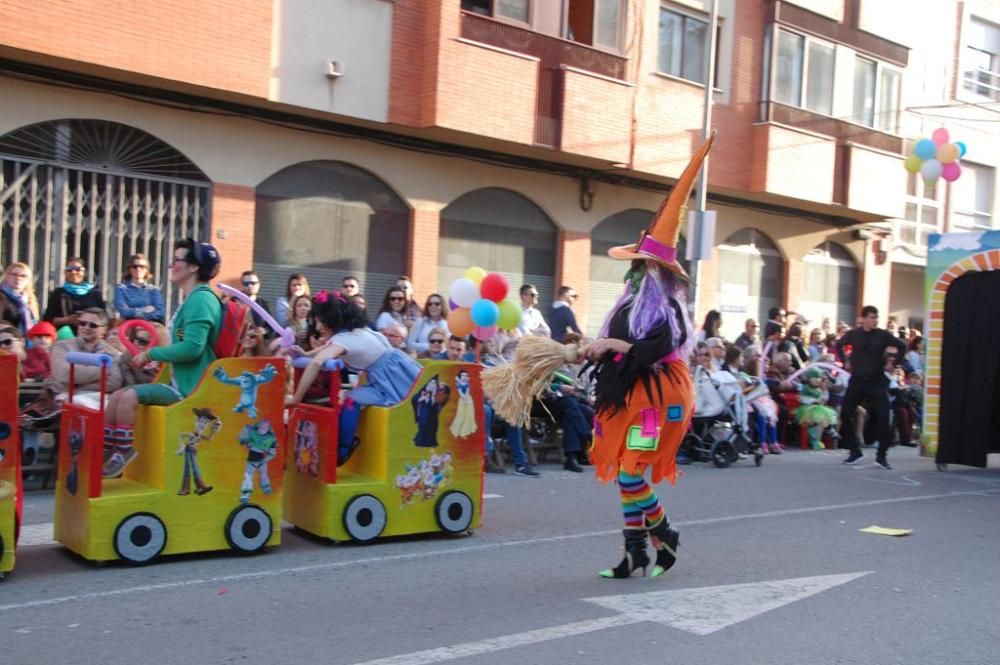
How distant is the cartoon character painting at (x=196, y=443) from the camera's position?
6664 millimetres

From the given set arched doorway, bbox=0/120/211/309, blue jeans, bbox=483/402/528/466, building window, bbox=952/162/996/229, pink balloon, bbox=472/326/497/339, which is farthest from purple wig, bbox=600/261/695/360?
building window, bbox=952/162/996/229

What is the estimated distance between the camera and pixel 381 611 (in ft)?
19.0

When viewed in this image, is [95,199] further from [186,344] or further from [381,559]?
[381,559]

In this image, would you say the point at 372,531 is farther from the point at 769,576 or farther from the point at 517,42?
the point at 517,42

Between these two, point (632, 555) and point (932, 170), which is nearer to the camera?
point (632, 555)

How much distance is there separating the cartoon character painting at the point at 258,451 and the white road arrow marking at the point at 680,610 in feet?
7.32

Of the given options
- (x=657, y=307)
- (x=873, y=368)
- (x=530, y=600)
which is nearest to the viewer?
(x=530, y=600)

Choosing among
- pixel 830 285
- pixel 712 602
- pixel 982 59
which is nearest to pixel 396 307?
pixel 712 602

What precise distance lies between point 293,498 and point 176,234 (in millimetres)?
7249

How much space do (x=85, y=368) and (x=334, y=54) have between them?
6868 millimetres

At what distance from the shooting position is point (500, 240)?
18266 millimetres

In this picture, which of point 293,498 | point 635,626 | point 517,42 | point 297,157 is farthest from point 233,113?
point 635,626

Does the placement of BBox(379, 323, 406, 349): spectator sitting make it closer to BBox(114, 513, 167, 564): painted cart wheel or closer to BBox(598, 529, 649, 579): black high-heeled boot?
BBox(114, 513, 167, 564): painted cart wheel

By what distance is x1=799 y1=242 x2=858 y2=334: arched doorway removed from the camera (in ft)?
80.2
